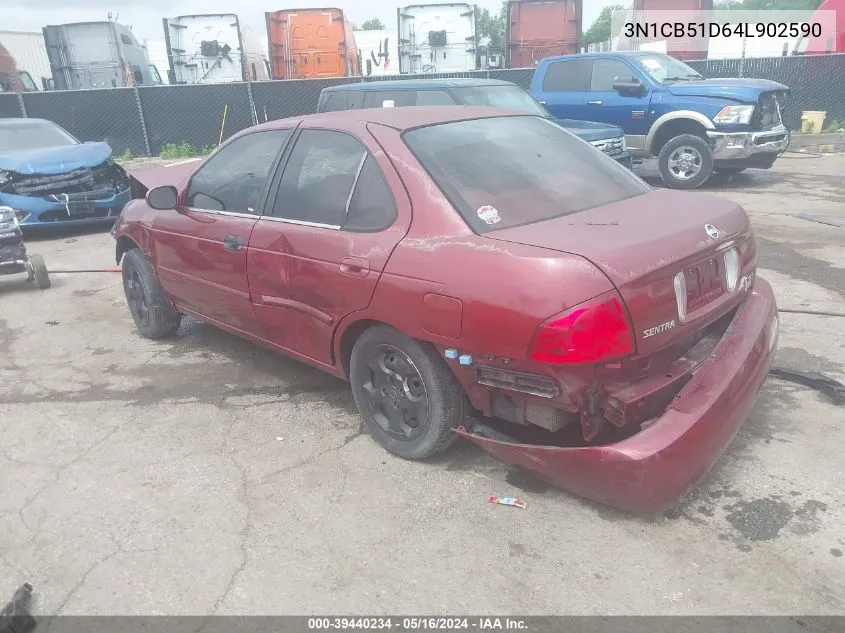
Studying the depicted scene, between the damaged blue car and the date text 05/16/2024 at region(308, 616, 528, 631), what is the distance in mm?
7812

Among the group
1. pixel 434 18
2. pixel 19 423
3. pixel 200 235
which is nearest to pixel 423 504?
pixel 200 235

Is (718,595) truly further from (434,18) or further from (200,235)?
(434,18)

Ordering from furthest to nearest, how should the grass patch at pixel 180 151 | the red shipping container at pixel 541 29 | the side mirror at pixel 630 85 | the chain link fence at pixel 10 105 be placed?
the red shipping container at pixel 541 29, the grass patch at pixel 180 151, the chain link fence at pixel 10 105, the side mirror at pixel 630 85

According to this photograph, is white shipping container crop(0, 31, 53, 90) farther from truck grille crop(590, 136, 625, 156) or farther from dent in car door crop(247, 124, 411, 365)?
dent in car door crop(247, 124, 411, 365)

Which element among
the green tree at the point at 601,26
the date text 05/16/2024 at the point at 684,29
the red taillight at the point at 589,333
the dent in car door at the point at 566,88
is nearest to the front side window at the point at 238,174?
the red taillight at the point at 589,333

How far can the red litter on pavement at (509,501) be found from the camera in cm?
296

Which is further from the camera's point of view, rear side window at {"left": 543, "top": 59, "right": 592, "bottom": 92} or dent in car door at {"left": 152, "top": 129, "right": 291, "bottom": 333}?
rear side window at {"left": 543, "top": 59, "right": 592, "bottom": 92}

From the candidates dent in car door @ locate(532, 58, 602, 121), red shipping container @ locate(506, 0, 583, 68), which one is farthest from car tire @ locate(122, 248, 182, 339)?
red shipping container @ locate(506, 0, 583, 68)

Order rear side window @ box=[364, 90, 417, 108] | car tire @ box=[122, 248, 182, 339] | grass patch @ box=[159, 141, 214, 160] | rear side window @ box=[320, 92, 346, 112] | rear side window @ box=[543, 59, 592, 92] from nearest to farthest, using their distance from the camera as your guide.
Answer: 1. car tire @ box=[122, 248, 182, 339]
2. rear side window @ box=[364, 90, 417, 108]
3. rear side window @ box=[320, 92, 346, 112]
4. rear side window @ box=[543, 59, 592, 92]
5. grass patch @ box=[159, 141, 214, 160]

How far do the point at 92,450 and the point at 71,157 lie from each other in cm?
653

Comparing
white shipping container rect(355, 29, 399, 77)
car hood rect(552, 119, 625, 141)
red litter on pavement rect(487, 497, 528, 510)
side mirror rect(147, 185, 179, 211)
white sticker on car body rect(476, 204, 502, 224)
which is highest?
white shipping container rect(355, 29, 399, 77)

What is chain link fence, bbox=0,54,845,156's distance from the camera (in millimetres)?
16031

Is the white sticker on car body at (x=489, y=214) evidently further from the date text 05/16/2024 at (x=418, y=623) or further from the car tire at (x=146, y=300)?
the car tire at (x=146, y=300)

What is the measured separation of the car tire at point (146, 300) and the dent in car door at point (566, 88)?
8071mm
